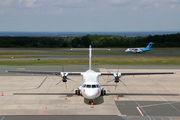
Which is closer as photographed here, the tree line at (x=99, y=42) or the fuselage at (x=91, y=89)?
the fuselage at (x=91, y=89)

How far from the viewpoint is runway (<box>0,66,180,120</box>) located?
16.9m

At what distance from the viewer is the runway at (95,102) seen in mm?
16859

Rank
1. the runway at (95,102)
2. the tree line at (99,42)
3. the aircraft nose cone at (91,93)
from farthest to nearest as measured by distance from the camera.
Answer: the tree line at (99,42)
the aircraft nose cone at (91,93)
the runway at (95,102)

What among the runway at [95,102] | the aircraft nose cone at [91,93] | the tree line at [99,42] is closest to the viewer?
the runway at [95,102]

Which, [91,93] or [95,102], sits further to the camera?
[95,102]

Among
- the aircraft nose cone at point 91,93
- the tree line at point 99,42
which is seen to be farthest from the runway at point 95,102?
the tree line at point 99,42

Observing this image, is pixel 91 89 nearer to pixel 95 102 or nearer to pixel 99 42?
pixel 95 102

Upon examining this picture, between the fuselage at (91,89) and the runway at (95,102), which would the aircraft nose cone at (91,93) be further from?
the runway at (95,102)

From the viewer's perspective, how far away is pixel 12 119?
15609mm

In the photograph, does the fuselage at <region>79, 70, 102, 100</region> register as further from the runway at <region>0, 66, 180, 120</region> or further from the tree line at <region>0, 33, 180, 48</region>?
the tree line at <region>0, 33, 180, 48</region>

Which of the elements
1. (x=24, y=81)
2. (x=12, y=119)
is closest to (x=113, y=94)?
→ (x=12, y=119)

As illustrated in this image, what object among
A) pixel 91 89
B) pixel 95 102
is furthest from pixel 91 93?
pixel 95 102

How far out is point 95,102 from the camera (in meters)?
20.2

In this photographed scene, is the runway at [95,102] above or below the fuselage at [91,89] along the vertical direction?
below
